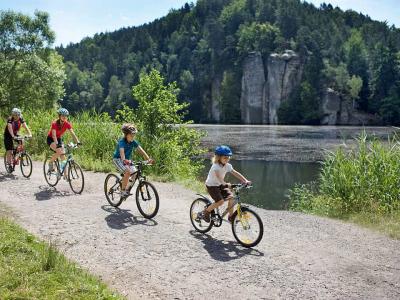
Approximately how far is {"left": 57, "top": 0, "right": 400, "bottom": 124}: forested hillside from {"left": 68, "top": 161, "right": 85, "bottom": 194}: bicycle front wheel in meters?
95.7

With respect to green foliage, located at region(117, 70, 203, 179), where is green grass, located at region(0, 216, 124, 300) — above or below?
below

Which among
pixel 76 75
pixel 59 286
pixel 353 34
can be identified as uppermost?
pixel 353 34

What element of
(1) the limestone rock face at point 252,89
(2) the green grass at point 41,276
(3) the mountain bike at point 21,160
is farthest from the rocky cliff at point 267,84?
(2) the green grass at point 41,276

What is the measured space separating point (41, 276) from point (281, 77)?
124 m

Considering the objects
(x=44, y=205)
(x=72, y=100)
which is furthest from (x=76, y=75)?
(x=44, y=205)

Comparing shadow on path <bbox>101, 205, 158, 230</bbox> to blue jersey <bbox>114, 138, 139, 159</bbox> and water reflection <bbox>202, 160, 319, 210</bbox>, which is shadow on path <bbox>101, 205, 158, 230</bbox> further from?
water reflection <bbox>202, 160, 319, 210</bbox>

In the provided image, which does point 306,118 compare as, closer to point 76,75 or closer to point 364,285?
point 76,75

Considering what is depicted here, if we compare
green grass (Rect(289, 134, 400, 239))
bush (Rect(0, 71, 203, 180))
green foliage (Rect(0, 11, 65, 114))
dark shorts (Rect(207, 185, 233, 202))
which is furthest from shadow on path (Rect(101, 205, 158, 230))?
green foliage (Rect(0, 11, 65, 114))

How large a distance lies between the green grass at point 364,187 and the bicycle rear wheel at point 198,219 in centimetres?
421

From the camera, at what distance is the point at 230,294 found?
5496 mm

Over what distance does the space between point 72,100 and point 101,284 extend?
13541 centimetres

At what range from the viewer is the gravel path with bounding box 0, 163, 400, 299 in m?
5.71

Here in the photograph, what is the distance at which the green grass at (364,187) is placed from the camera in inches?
434

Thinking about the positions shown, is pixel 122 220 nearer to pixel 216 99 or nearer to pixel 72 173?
pixel 72 173
